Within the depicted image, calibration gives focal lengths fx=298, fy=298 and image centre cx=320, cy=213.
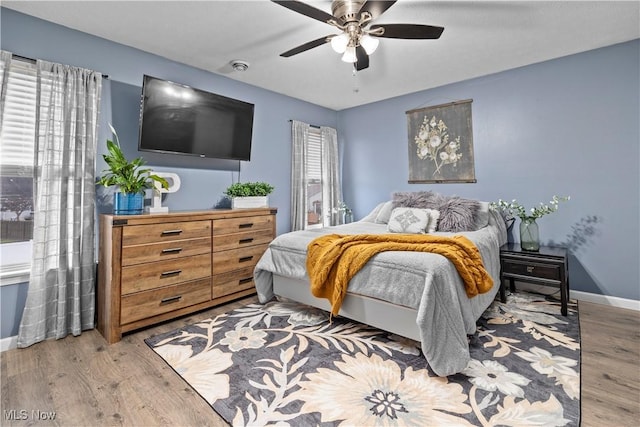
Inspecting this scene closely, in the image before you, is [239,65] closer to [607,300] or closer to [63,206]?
[63,206]

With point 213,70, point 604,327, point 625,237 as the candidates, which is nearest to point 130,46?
point 213,70

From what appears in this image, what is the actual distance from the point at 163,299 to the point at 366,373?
1.78 meters

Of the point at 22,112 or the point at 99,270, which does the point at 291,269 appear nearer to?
the point at 99,270

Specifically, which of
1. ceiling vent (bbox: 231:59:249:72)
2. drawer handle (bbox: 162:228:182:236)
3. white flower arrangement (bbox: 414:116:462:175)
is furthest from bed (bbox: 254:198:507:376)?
ceiling vent (bbox: 231:59:249:72)

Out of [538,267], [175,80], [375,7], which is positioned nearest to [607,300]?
[538,267]

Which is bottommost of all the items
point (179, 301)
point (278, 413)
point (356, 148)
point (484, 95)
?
point (278, 413)

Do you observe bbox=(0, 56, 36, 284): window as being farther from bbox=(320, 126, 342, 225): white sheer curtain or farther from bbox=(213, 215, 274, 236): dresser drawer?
bbox=(320, 126, 342, 225): white sheer curtain

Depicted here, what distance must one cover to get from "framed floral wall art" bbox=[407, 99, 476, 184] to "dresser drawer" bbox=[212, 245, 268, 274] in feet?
8.04

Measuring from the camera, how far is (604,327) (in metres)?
2.45

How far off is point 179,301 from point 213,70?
2513 mm

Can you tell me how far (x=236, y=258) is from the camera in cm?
305

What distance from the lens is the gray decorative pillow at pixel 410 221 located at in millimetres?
3140

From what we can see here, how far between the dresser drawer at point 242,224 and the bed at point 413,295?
46 centimetres

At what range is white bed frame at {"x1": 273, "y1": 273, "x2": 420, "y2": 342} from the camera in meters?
2.04
